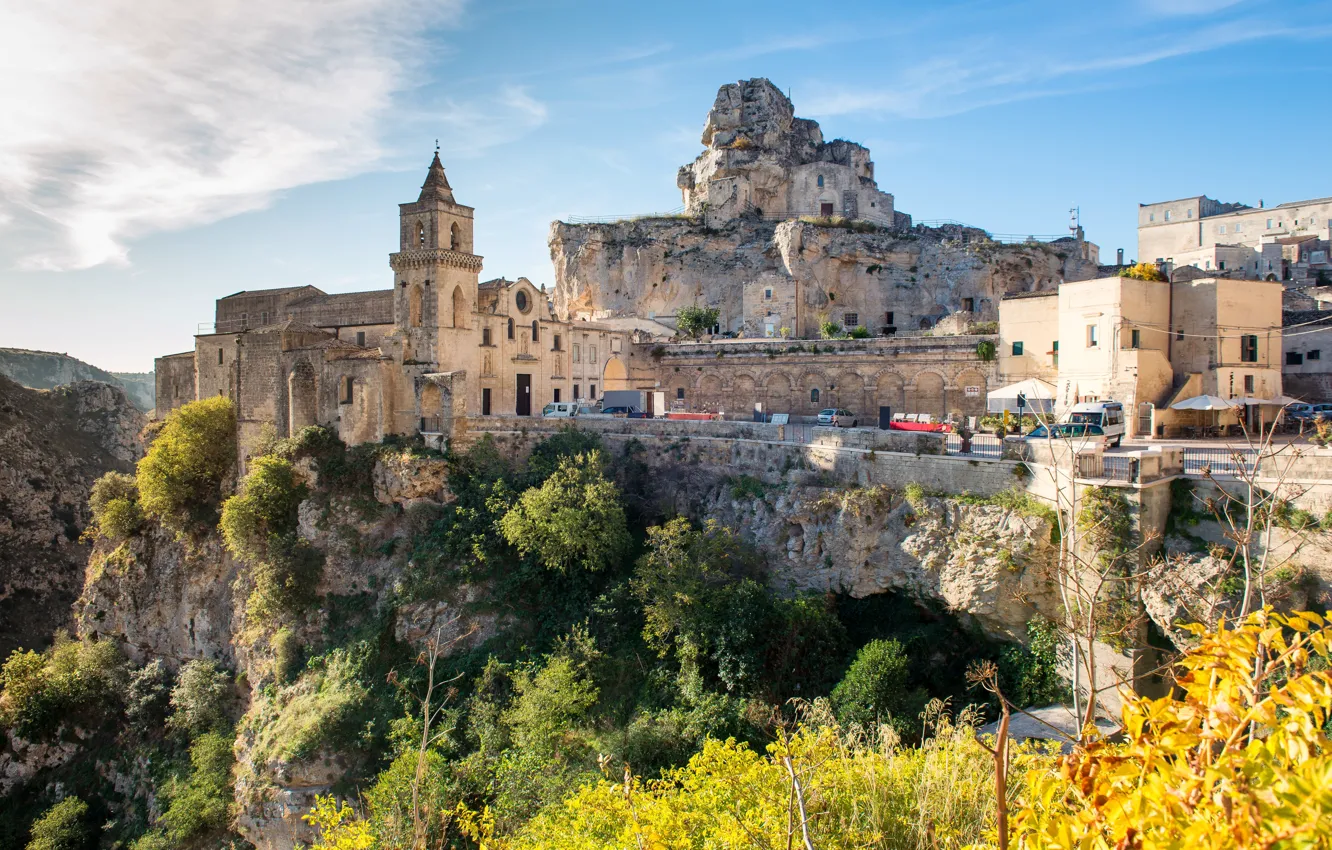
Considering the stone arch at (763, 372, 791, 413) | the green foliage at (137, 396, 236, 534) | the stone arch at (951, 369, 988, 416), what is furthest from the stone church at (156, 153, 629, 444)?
the stone arch at (951, 369, 988, 416)

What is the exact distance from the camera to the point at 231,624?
2930 centimetres

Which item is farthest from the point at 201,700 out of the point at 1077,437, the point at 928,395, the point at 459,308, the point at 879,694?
the point at 928,395

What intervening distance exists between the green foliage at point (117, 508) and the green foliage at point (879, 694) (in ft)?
94.1

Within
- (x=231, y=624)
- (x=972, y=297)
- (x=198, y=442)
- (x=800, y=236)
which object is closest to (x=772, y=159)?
(x=800, y=236)

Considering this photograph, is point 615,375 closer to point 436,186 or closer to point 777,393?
point 777,393

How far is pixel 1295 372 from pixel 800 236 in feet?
78.1

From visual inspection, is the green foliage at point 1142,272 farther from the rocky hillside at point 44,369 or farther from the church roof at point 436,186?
the rocky hillside at point 44,369

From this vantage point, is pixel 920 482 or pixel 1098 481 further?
pixel 920 482

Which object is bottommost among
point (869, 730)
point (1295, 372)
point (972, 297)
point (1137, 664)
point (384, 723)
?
point (384, 723)

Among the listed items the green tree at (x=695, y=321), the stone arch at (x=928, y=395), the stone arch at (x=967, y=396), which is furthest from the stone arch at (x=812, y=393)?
the green tree at (x=695, y=321)

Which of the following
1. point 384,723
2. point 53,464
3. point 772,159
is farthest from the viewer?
point 772,159

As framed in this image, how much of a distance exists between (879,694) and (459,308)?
2071cm

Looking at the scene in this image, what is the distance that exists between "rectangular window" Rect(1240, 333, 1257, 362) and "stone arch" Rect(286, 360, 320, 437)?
2995 centimetres

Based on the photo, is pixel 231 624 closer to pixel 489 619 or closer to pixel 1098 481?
pixel 489 619
